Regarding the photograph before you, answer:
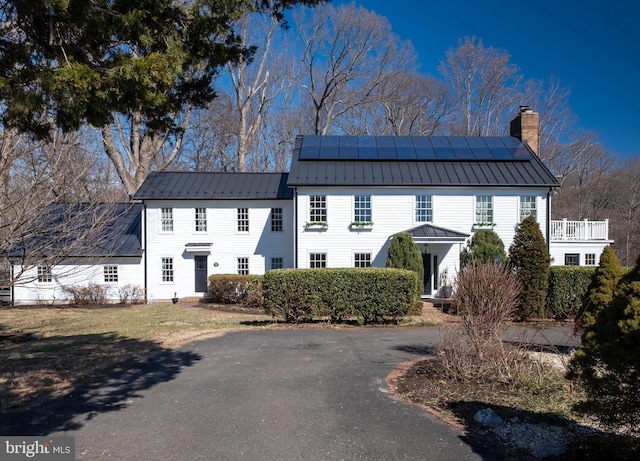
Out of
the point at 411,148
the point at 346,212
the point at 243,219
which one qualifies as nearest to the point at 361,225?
the point at 346,212

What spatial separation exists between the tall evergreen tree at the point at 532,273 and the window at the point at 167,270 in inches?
688

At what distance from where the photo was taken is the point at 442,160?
23.5m

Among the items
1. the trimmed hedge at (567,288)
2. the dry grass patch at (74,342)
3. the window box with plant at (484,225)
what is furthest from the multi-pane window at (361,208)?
the trimmed hedge at (567,288)

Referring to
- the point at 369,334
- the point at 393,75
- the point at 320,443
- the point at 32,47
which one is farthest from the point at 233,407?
the point at 393,75

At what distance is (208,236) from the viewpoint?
24703mm

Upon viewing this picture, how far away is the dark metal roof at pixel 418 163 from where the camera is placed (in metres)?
22.1

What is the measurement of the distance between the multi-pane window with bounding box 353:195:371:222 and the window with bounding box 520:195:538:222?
24.8 feet


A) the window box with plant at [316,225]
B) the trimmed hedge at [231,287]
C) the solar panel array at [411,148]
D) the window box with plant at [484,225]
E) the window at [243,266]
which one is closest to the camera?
the window box with plant at [484,225]

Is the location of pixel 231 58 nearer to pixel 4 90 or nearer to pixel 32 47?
pixel 32 47

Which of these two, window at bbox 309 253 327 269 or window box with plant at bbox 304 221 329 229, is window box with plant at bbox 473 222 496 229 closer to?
window box with plant at bbox 304 221 329 229

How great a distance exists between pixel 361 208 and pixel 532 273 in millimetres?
8504

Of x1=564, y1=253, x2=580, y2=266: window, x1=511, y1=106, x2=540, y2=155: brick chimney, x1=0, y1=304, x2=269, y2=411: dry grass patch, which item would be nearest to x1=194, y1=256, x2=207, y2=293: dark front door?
x1=0, y1=304, x2=269, y2=411: dry grass patch

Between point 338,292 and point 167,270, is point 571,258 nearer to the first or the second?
point 338,292

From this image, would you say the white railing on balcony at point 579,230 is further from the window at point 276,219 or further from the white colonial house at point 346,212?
the window at point 276,219
